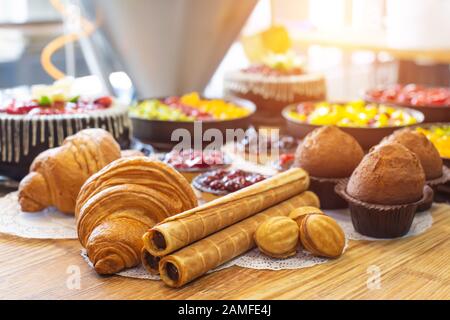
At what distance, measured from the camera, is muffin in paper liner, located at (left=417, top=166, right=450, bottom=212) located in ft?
3.73

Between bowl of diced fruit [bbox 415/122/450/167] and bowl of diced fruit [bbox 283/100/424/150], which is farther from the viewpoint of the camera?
bowl of diced fruit [bbox 283/100/424/150]

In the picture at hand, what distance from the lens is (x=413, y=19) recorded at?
6.53ft

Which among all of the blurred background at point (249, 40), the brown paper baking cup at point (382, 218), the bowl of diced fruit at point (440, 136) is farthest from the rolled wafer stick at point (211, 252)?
the blurred background at point (249, 40)

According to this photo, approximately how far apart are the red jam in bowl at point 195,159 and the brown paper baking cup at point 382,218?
37cm

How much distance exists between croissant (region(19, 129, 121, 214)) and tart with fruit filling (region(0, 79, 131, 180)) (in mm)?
166

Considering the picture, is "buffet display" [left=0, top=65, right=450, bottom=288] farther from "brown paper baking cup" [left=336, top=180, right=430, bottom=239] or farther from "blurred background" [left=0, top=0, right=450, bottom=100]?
"blurred background" [left=0, top=0, right=450, bottom=100]

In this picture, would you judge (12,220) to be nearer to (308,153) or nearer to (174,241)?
(174,241)

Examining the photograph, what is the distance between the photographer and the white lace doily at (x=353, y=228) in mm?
1056

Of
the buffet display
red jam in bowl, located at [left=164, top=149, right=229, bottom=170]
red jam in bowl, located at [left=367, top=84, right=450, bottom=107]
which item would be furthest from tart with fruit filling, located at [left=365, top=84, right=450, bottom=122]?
red jam in bowl, located at [left=164, top=149, right=229, bottom=170]

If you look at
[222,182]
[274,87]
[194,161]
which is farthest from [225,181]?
[274,87]

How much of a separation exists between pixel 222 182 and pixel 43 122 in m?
0.40
